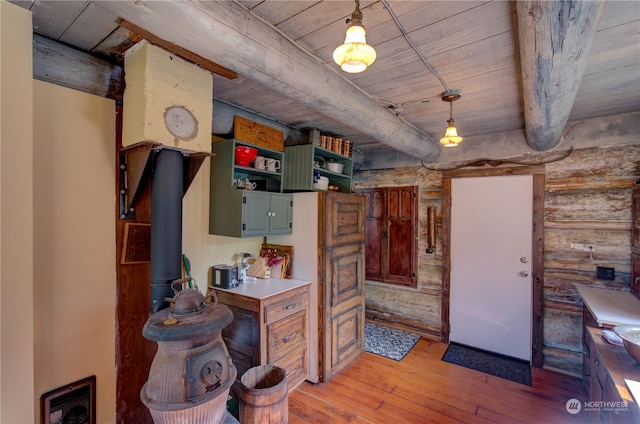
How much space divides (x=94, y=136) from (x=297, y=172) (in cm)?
155

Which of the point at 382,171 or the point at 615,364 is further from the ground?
the point at 382,171

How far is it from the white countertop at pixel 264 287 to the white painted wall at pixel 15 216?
1.28 metres

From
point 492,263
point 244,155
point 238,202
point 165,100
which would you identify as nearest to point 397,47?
point 165,100

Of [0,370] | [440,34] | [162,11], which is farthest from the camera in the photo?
[440,34]

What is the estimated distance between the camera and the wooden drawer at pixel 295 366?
249 cm

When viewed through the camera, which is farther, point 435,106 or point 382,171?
point 382,171

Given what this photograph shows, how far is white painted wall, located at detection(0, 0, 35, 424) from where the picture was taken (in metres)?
1.21

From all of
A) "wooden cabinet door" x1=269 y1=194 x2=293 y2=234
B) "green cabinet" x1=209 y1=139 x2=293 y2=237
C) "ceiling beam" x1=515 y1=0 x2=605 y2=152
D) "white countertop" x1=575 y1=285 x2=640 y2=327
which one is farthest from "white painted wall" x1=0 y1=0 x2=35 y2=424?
"white countertop" x1=575 y1=285 x2=640 y2=327

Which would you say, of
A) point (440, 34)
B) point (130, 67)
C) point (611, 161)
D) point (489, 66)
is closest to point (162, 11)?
point (130, 67)

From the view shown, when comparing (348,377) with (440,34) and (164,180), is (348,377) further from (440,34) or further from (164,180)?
(440,34)

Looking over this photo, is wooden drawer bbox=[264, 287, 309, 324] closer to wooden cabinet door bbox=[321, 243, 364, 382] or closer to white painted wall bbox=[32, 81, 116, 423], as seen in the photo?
wooden cabinet door bbox=[321, 243, 364, 382]

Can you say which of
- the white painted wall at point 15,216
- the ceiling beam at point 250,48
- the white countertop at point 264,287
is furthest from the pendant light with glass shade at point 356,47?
the white countertop at point 264,287

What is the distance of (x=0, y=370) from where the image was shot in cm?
119

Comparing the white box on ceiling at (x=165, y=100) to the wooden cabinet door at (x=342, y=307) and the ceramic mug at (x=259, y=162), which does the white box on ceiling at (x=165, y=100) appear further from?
the wooden cabinet door at (x=342, y=307)
